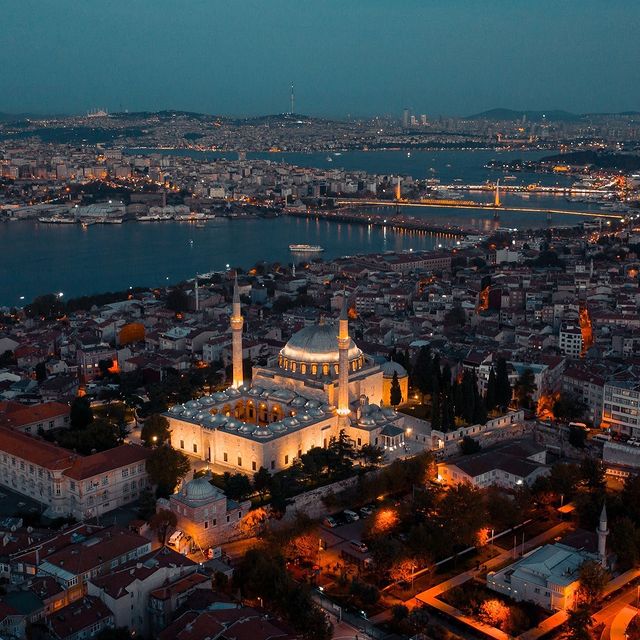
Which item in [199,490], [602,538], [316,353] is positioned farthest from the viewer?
[316,353]

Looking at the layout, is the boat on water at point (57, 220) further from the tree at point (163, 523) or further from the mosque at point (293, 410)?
the tree at point (163, 523)

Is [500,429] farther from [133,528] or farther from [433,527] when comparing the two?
[133,528]

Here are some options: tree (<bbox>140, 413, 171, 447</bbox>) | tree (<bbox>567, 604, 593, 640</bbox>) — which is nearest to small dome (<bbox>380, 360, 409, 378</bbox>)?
tree (<bbox>140, 413, 171, 447</bbox>)

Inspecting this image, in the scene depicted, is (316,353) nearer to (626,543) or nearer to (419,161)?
(626,543)

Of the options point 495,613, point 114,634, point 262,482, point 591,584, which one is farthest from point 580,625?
point 262,482

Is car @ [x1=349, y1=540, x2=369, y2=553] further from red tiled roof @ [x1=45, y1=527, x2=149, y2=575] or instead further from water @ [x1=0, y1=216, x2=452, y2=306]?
water @ [x1=0, y1=216, x2=452, y2=306]
